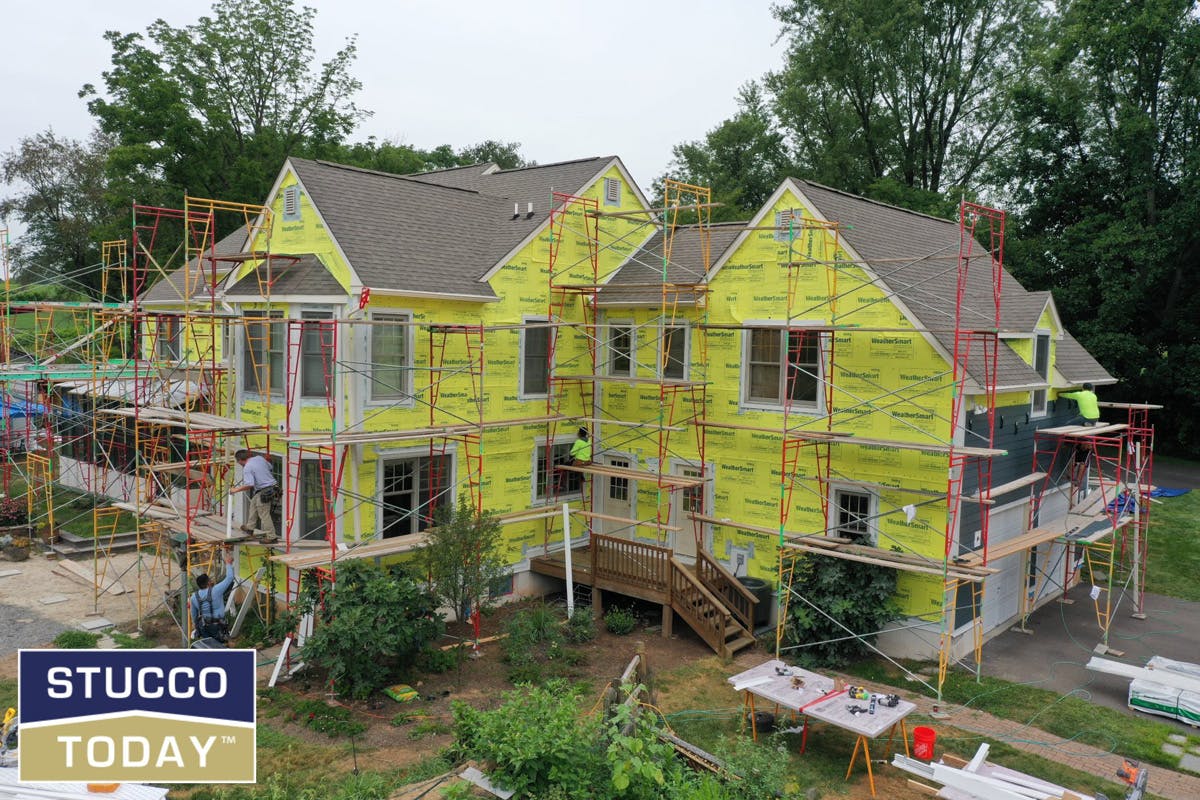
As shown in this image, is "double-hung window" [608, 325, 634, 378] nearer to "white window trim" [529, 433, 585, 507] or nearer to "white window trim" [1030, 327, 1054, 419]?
"white window trim" [529, 433, 585, 507]

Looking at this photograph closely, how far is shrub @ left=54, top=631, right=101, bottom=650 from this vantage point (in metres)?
15.2

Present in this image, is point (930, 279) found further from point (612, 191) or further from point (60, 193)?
point (60, 193)

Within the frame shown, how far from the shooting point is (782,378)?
1727 cm

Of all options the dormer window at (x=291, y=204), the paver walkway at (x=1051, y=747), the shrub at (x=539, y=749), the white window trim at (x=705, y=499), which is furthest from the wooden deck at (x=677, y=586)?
the dormer window at (x=291, y=204)

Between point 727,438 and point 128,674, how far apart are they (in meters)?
13.0

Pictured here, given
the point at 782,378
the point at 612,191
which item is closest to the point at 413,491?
the point at 782,378

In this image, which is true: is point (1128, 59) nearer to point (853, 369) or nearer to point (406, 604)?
point (853, 369)

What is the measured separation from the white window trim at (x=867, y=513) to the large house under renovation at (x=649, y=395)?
6cm

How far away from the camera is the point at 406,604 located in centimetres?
1404

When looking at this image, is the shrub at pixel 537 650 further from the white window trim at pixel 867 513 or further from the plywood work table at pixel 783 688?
the white window trim at pixel 867 513

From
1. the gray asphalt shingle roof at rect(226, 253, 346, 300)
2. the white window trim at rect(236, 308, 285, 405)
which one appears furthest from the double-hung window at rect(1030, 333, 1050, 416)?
the white window trim at rect(236, 308, 285, 405)

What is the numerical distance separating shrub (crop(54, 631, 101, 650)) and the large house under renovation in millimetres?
2505

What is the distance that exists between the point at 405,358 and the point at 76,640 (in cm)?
786

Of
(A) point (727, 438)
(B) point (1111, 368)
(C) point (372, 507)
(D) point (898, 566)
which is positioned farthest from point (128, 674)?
(B) point (1111, 368)
